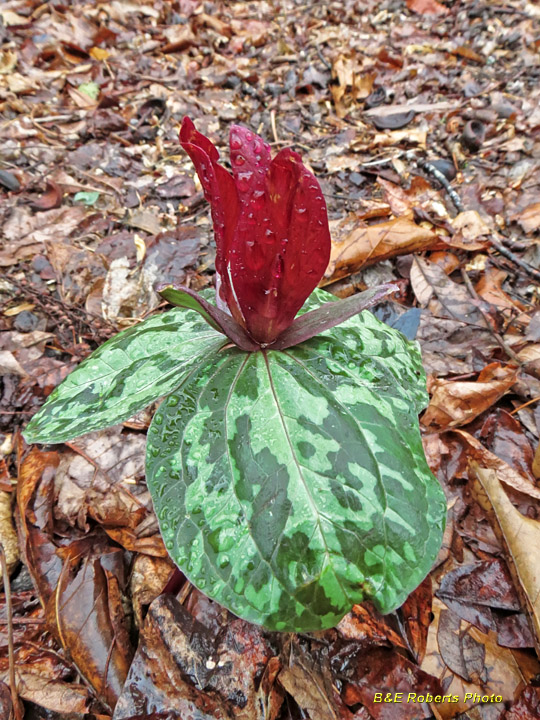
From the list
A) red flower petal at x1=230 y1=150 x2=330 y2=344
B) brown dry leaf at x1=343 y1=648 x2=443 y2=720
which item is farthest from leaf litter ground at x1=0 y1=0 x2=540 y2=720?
red flower petal at x1=230 y1=150 x2=330 y2=344

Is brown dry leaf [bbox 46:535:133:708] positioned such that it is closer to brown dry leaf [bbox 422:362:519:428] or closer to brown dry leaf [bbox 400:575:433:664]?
brown dry leaf [bbox 400:575:433:664]

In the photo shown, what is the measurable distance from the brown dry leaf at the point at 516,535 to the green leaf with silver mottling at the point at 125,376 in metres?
0.88

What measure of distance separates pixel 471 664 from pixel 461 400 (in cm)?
76

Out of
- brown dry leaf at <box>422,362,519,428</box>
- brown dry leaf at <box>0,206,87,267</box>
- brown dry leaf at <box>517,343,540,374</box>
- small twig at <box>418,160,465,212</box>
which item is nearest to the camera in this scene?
brown dry leaf at <box>422,362,519,428</box>

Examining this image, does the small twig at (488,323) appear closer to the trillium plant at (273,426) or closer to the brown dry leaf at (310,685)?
the trillium plant at (273,426)

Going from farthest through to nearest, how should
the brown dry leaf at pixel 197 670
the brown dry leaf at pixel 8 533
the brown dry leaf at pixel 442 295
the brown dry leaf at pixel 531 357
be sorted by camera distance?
1. the brown dry leaf at pixel 442 295
2. the brown dry leaf at pixel 531 357
3. the brown dry leaf at pixel 8 533
4. the brown dry leaf at pixel 197 670

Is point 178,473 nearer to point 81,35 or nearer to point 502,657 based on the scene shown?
point 502,657

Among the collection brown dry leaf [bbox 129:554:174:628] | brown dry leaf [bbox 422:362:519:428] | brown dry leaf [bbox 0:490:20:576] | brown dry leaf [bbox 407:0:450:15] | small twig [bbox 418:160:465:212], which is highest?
brown dry leaf [bbox 407:0:450:15]

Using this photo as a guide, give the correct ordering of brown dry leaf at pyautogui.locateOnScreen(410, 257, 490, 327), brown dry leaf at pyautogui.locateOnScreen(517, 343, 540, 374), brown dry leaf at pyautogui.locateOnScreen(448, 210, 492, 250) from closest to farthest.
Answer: brown dry leaf at pyautogui.locateOnScreen(517, 343, 540, 374), brown dry leaf at pyautogui.locateOnScreen(410, 257, 490, 327), brown dry leaf at pyautogui.locateOnScreen(448, 210, 492, 250)

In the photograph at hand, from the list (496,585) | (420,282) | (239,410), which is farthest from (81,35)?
(496,585)

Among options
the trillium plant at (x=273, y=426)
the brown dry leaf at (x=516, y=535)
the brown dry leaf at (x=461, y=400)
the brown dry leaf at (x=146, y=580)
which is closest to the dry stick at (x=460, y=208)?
the brown dry leaf at (x=461, y=400)

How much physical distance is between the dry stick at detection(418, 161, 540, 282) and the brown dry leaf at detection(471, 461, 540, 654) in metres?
1.15

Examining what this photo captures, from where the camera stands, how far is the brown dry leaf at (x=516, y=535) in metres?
1.08

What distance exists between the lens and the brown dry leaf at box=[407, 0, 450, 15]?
14.2 ft
